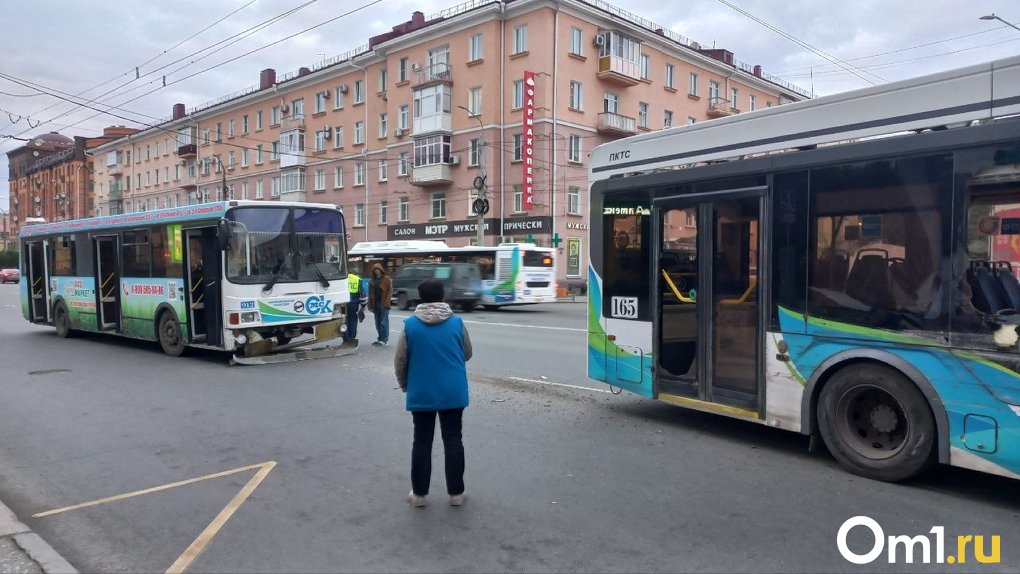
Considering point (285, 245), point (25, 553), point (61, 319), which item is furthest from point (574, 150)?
point (25, 553)

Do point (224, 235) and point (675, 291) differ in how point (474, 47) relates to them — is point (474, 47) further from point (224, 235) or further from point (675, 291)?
point (675, 291)

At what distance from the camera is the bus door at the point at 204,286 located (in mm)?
12109

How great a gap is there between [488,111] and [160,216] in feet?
96.3

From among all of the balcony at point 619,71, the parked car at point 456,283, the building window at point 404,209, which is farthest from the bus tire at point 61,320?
the balcony at point 619,71

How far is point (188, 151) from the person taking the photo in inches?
2618

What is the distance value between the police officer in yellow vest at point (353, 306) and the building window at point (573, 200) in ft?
86.5

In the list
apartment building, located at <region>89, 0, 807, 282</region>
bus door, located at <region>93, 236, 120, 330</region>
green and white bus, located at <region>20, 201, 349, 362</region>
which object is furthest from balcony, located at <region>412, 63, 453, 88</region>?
bus door, located at <region>93, 236, 120, 330</region>

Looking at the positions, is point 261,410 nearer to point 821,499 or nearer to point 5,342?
point 821,499

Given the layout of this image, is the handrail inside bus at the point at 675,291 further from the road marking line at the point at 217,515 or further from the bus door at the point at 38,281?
the bus door at the point at 38,281

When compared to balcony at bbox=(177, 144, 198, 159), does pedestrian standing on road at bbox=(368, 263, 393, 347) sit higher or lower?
lower

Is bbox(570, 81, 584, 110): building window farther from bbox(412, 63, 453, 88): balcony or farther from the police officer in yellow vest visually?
the police officer in yellow vest

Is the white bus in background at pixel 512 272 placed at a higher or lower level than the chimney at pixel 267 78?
lower

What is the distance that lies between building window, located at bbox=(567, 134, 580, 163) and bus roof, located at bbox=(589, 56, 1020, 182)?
32.9m

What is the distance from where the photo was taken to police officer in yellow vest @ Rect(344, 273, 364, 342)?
1420 cm
